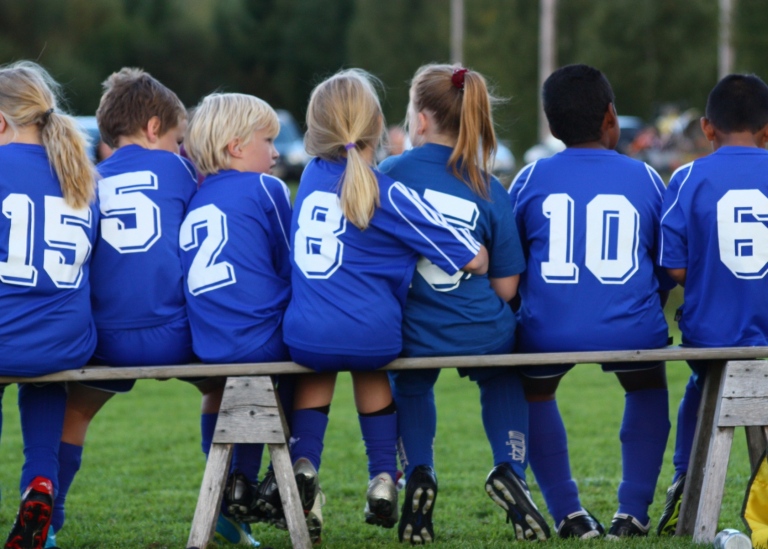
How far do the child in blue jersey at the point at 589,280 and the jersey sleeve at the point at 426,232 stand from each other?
1.27 feet

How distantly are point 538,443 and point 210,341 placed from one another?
1.32m

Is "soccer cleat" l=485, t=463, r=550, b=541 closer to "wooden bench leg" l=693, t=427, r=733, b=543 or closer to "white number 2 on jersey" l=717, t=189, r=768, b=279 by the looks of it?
"wooden bench leg" l=693, t=427, r=733, b=543

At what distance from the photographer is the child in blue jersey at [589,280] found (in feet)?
14.0

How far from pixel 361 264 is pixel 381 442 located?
0.67 meters

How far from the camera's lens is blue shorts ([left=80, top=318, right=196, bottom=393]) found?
4262 mm

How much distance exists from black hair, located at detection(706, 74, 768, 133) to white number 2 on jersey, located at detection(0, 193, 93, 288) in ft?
7.86

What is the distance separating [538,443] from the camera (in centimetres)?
450

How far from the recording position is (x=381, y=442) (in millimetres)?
4285

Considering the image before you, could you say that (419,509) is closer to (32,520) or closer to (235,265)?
(235,265)

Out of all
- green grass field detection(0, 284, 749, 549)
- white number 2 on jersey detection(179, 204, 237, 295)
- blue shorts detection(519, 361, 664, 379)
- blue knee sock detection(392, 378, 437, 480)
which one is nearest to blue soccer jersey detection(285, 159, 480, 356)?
white number 2 on jersey detection(179, 204, 237, 295)

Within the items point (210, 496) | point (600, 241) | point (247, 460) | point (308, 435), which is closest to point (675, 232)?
point (600, 241)

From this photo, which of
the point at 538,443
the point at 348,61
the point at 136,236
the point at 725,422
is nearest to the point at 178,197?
the point at 136,236

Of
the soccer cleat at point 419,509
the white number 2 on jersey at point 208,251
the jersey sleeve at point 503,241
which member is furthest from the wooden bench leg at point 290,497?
the jersey sleeve at point 503,241

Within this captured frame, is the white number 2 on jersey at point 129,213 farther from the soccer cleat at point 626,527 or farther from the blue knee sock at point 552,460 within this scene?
the soccer cleat at point 626,527
